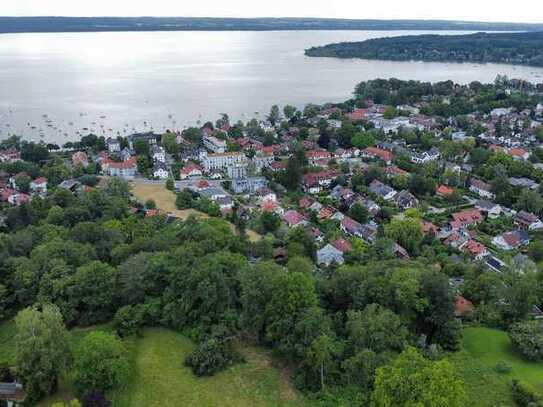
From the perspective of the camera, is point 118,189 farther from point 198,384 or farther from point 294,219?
point 198,384

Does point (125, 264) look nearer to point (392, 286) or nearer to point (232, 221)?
point (392, 286)

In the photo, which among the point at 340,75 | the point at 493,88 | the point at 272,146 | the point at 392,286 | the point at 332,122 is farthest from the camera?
the point at 340,75

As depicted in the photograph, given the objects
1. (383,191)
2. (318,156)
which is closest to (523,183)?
(383,191)

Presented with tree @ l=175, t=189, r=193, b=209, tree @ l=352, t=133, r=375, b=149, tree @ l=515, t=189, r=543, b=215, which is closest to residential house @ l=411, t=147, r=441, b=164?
tree @ l=352, t=133, r=375, b=149

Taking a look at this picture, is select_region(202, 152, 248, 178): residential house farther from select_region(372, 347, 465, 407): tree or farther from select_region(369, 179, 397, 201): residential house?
select_region(372, 347, 465, 407): tree

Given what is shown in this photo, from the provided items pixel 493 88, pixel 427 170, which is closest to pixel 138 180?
pixel 427 170

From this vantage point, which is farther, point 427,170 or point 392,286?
point 427,170

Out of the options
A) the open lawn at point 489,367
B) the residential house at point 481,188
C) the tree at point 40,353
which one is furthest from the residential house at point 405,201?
the tree at point 40,353
